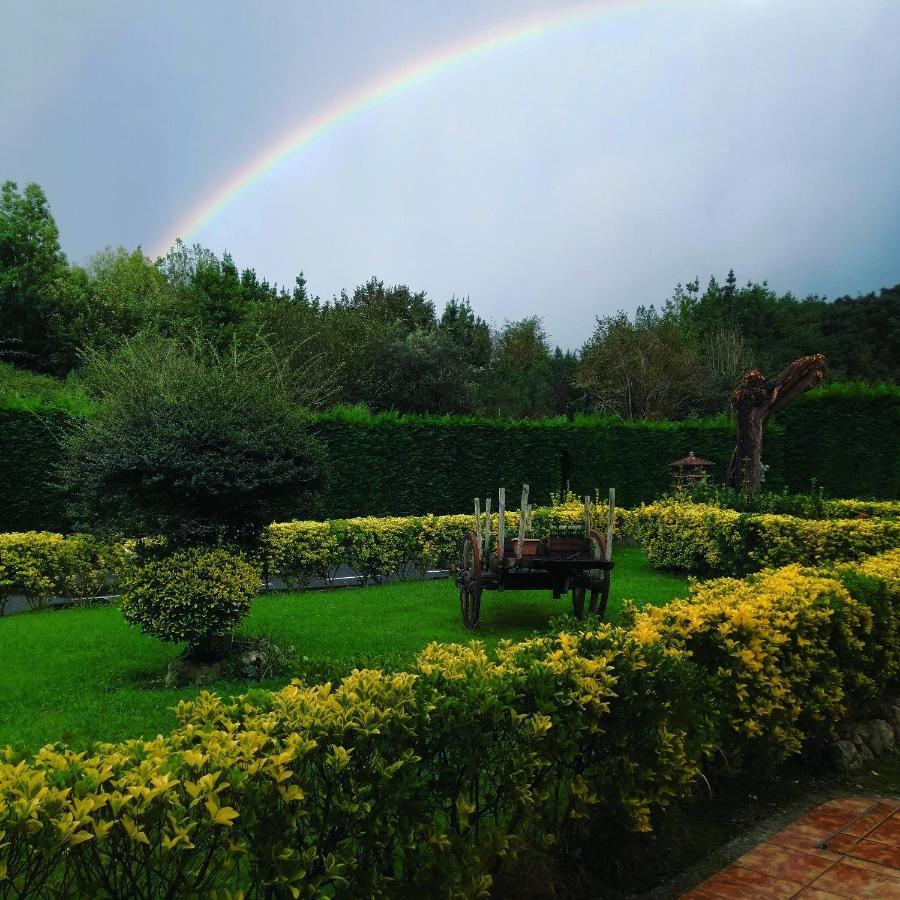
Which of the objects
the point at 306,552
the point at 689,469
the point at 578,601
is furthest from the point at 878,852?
the point at 689,469

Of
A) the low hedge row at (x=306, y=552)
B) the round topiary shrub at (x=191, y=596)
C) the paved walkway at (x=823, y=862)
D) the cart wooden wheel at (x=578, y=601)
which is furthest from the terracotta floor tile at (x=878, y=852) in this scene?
the low hedge row at (x=306, y=552)

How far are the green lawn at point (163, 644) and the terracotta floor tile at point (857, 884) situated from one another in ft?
6.83

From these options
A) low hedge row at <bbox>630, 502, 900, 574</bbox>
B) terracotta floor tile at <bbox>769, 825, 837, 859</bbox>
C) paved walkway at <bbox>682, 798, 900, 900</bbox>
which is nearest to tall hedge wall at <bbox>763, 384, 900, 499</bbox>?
low hedge row at <bbox>630, 502, 900, 574</bbox>

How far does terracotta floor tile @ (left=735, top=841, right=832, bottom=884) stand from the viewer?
3.59 metres

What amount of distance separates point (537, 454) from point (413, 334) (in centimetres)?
1321

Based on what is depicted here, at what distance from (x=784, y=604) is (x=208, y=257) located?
42178mm

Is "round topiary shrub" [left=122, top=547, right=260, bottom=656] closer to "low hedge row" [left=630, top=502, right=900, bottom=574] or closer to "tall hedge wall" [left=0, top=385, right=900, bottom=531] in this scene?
"low hedge row" [left=630, top=502, right=900, bottom=574]

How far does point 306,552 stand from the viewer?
13.1 metres

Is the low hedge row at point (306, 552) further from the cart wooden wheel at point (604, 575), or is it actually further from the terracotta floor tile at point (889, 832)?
the terracotta floor tile at point (889, 832)

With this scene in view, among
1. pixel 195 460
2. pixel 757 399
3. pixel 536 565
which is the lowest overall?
pixel 536 565

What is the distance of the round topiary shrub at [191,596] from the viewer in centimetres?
689

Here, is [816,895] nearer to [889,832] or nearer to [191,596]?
[889,832]

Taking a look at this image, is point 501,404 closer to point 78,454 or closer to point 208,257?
point 208,257

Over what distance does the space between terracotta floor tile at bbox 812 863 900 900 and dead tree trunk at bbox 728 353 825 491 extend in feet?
37.0
